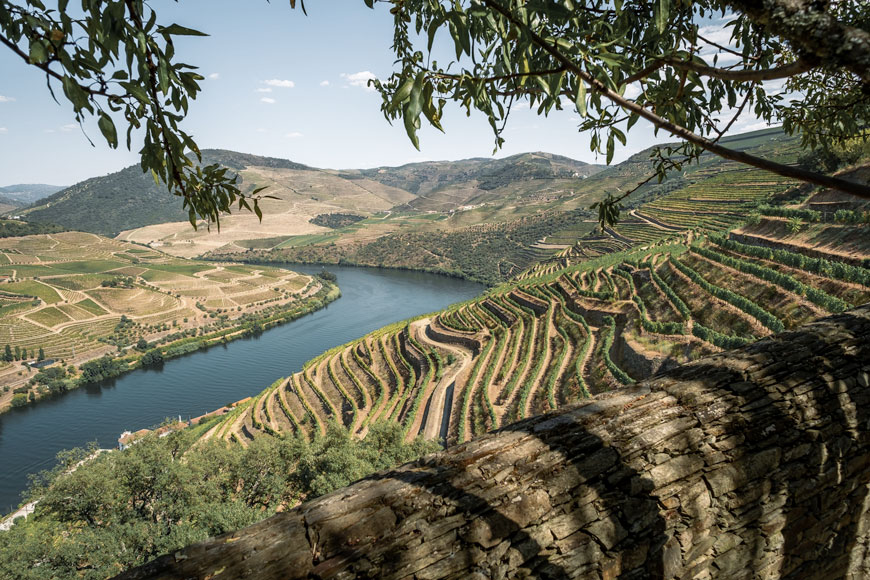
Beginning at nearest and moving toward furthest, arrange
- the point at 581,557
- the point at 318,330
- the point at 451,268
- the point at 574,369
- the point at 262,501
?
the point at 581,557, the point at 262,501, the point at 574,369, the point at 318,330, the point at 451,268

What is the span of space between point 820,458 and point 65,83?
393 cm

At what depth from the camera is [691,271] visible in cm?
2528

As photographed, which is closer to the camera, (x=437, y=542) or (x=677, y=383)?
(x=437, y=542)

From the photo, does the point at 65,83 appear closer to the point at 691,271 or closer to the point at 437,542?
the point at 437,542

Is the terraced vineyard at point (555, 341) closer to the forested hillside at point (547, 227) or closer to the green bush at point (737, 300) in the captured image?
the green bush at point (737, 300)

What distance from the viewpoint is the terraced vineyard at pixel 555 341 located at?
19047mm

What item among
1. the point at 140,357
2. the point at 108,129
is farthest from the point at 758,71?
the point at 140,357

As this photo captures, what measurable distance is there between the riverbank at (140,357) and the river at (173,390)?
4.05 feet

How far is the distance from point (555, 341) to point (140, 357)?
62.7 m

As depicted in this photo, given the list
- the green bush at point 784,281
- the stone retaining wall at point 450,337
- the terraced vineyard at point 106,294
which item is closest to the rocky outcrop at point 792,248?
the green bush at point 784,281

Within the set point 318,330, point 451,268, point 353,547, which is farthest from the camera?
point 451,268

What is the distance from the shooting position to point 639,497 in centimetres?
208

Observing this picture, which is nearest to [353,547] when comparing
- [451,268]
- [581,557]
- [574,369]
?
[581,557]

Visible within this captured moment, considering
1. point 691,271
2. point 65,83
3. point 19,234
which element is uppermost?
point 19,234
